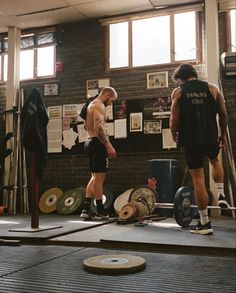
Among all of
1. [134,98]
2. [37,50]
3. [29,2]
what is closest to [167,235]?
[134,98]

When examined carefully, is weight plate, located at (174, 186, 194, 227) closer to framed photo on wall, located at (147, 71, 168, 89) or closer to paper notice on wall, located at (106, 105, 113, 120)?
framed photo on wall, located at (147, 71, 168, 89)

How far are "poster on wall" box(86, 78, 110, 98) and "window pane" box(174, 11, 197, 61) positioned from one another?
123 cm

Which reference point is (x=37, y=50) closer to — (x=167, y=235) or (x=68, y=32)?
(x=68, y=32)

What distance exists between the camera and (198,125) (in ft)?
11.2

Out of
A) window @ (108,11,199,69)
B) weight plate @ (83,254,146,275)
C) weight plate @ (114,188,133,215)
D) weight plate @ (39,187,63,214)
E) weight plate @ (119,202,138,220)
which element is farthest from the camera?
weight plate @ (39,187,63,214)

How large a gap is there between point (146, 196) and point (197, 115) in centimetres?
163

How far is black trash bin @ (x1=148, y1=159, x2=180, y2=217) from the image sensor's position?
534 cm

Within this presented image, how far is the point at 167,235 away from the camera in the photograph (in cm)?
334

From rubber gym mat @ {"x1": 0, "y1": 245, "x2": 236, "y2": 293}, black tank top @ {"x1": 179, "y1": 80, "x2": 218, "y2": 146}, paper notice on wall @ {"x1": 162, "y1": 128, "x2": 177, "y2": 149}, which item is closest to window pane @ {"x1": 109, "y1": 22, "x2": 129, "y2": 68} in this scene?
paper notice on wall @ {"x1": 162, "y1": 128, "x2": 177, "y2": 149}

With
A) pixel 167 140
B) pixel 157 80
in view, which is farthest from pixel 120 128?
pixel 157 80

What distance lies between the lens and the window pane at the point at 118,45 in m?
6.31

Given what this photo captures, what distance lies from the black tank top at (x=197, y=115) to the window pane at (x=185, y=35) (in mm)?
2563

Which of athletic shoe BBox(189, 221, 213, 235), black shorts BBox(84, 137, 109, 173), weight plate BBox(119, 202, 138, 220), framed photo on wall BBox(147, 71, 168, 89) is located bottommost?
athletic shoe BBox(189, 221, 213, 235)

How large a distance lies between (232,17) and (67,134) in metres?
3.18
